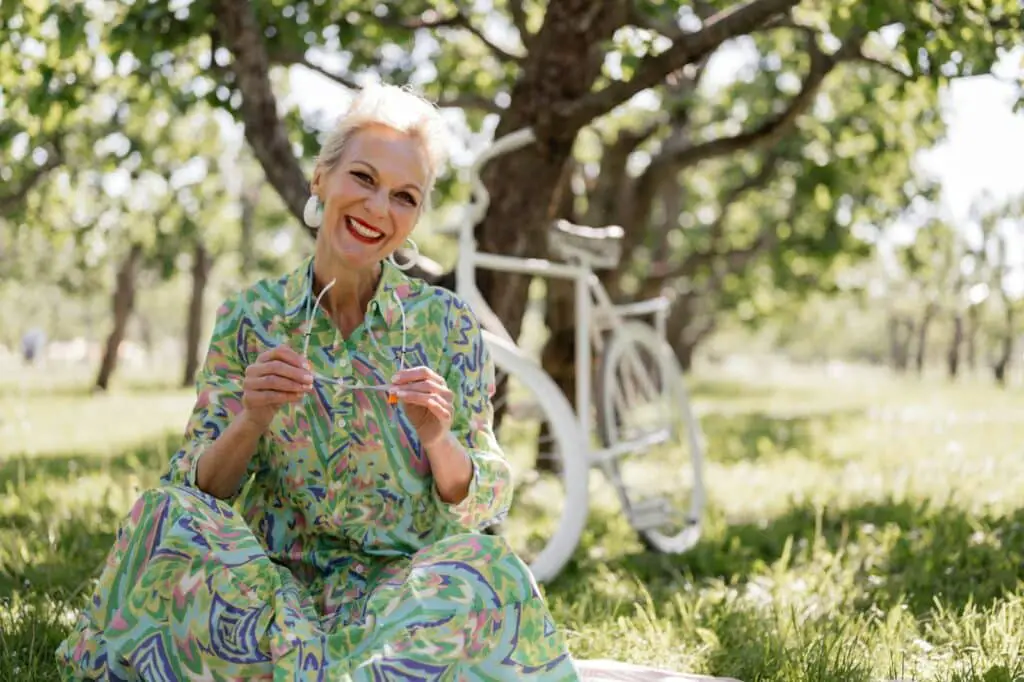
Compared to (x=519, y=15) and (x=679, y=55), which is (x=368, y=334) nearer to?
(x=679, y=55)

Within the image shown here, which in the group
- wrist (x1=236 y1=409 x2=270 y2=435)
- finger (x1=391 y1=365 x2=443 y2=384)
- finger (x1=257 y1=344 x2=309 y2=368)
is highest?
finger (x1=257 y1=344 x2=309 y2=368)

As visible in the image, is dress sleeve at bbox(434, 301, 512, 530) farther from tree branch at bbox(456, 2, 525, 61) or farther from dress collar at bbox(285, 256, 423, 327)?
tree branch at bbox(456, 2, 525, 61)

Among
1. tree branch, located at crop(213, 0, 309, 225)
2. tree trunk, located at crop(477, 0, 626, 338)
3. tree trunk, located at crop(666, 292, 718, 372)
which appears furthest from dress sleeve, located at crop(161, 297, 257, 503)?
tree trunk, located at crop(666, 292, 718, 372)

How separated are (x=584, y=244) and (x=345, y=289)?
2.35 metres

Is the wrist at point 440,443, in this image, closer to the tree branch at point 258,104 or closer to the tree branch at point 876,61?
the tree branch at point 258,104

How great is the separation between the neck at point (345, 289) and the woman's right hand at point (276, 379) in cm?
42

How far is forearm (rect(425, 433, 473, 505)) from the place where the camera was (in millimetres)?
2518

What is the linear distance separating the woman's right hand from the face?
394 millimetres

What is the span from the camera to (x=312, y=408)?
8.79 feet

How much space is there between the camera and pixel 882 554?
4973 millimetres

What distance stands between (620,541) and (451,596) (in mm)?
3407

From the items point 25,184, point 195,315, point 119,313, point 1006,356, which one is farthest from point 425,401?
point 1006,356

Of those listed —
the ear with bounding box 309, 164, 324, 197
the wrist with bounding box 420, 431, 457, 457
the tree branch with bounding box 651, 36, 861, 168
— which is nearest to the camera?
the wrist with bounding box 420, 431, 457, 457

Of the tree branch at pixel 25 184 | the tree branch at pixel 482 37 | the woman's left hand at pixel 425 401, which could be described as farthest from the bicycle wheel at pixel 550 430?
the tree branch at pixel 25 184
